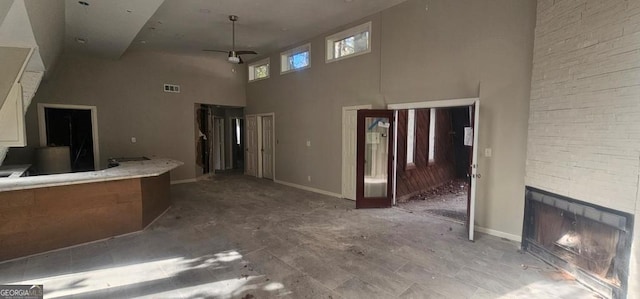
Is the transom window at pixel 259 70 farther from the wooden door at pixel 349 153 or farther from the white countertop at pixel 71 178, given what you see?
the white countertop at pixel 71 178

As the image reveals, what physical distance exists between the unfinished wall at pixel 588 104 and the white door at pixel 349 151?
9.93 ft

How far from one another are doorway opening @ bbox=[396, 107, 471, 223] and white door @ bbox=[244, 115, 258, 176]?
4.70 meters

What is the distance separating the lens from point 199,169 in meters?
8.37

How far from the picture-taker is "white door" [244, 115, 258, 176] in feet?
28.6

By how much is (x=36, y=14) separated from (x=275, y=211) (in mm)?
3986

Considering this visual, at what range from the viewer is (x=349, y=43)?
5895 mm

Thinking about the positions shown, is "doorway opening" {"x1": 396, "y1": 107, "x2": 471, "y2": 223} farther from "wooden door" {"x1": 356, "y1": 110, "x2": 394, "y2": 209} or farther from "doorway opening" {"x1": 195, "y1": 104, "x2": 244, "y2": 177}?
"doorway opening" {"x1": 195, "y1": 104, "x2": 244, "y2": 177}

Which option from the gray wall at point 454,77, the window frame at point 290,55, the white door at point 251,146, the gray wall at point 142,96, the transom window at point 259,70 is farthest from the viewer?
the white door at point 251,146

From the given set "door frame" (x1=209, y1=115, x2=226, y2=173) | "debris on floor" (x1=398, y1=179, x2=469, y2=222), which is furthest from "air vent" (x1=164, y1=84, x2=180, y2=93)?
"debris on floor" (x1=398, y1=179, x2=469, y2=222)

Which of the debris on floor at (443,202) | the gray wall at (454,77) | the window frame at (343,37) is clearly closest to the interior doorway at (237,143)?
the gray wall at (454,77)

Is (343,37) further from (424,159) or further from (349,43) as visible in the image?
(424,159)

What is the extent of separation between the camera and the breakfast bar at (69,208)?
10.5ft

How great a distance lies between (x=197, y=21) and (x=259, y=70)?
329 centimetres

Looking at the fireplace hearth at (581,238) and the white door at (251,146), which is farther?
the white door at (251,146)
